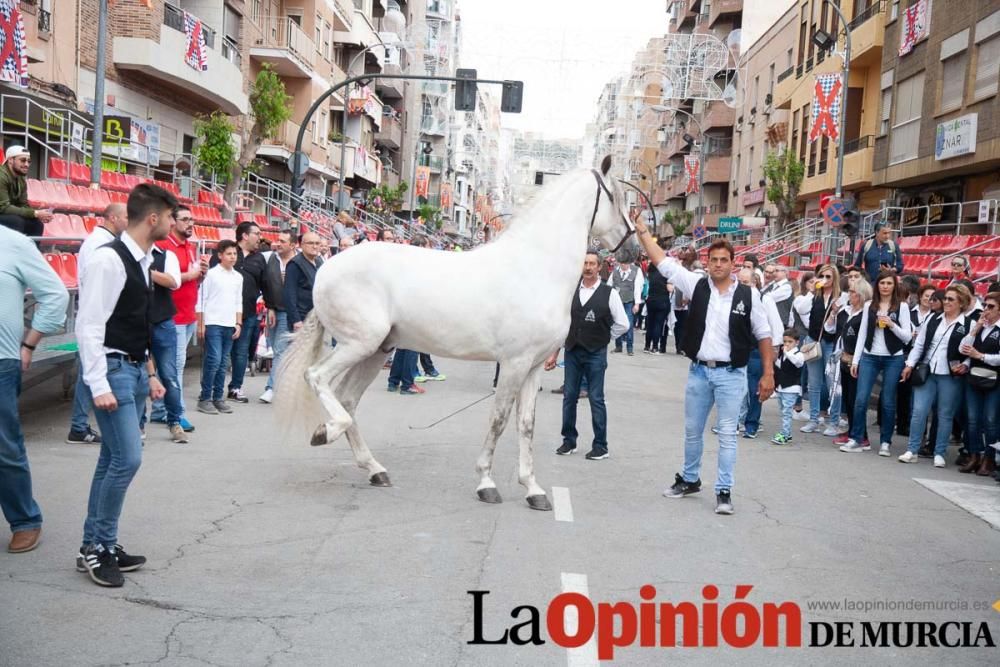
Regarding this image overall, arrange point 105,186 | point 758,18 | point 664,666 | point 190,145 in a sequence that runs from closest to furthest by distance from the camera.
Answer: point 664,666 < point 105,186 < point 190,145 < point 758,18

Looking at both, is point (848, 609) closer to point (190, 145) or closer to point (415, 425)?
point (415, 425)

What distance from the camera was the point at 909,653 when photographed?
4875 mm

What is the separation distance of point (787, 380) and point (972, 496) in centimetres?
321

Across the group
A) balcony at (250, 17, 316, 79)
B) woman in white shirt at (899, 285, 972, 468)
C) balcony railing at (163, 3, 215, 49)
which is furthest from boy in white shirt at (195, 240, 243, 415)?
balcony at (250, 17, 316, 79)

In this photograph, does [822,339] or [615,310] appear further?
[822,339]

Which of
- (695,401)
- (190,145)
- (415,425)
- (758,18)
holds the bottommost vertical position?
(415,425)

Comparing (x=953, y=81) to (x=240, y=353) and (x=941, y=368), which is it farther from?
(x=240, y=353)

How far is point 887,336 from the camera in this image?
11.3 metres

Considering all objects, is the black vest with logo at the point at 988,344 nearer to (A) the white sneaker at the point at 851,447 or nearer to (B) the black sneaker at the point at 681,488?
(A) the white sneaker at the point at 851,447

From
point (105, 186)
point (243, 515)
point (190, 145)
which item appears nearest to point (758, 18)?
point (190, 145)

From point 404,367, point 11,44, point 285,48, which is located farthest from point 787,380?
point 285,48

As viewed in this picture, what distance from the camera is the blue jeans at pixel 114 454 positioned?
5.16 meters

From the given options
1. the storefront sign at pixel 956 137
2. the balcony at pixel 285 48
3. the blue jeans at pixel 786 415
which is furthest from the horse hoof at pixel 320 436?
the balcony at pixel 285 48

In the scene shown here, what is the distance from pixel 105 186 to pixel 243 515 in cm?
1380
